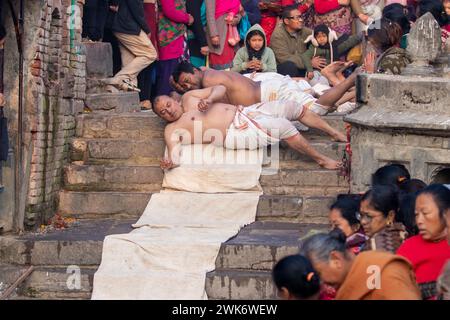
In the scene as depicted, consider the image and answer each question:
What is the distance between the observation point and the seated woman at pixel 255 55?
15.4m

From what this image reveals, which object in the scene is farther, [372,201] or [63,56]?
[63,56]

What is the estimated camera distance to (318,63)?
16.0 m

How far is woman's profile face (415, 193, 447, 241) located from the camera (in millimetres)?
8059

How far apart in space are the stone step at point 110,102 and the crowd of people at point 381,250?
5180 mm

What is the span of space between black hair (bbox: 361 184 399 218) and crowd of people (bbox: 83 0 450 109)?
580cm

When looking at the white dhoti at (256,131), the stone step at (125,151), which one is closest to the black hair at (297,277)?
the white dhoti at (256,131)

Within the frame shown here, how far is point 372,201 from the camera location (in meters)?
8.93

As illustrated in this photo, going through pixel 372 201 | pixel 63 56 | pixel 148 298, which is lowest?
pixel 148 298

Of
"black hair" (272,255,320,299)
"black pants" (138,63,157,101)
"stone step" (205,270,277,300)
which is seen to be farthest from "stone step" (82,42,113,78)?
"black hair" (272,255,320,299)

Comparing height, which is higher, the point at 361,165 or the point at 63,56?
the point at 63,56

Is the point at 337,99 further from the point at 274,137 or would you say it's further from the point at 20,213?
the point at 20,213

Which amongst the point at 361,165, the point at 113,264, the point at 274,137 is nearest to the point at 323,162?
the point at 274,137

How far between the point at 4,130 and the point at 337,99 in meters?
3.59

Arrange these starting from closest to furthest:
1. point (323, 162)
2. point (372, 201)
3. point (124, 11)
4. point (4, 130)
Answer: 1. point (372, 201)
2. point (4, 130)
3. point (323, 162)
4. point (124, 11)
